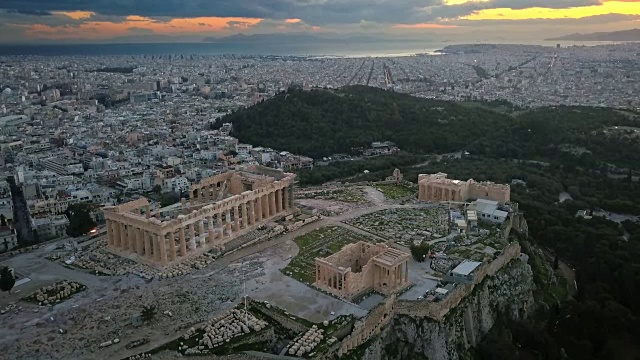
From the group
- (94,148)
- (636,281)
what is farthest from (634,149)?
(94,148)

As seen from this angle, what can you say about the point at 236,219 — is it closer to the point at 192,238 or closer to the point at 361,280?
the point at 192,238

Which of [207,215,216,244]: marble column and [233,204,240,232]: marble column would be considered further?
[233,204,240,232]: marble column

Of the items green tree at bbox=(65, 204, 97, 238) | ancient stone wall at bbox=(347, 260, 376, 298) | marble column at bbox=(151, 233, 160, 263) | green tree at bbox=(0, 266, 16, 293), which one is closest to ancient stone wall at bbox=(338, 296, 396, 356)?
ancient stone wall at bbox=(347, 260, 376, 298)

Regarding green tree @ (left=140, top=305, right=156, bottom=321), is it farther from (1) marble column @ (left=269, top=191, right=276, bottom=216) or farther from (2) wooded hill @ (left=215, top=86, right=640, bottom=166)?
(2) wooded hill @ (left=215, top=86, right=640, bottom=166)

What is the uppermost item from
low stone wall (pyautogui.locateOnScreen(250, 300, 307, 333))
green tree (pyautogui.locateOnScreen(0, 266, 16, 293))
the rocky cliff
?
green tree (pyautogui.locateOnScreen(0, 266, 16, 293))

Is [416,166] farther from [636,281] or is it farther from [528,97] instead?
[528,97]

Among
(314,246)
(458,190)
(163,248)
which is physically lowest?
(314,246)

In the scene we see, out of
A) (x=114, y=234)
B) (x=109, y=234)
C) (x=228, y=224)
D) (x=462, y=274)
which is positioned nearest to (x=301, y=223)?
(x=228, y=224)
